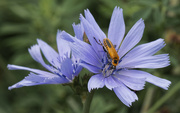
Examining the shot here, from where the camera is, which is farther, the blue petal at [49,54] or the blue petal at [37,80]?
the blue petal at [49,54]

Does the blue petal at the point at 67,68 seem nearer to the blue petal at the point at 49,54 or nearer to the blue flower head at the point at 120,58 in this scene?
the blue flower head at the point at 120,58

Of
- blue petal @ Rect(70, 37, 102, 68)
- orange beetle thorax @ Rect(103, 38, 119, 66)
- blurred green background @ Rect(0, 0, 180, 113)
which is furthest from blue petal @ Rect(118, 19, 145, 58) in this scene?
blurred green background @ Rect(0, 0, 180, 113)

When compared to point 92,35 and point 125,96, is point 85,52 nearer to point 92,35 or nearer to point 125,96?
point 92,35

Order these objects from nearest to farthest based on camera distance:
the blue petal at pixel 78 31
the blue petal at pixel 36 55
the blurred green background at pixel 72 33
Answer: the blue petal at pixel 78 31 < the blue petal at pixel 36 55 < the blurred green background at pixel 72 33

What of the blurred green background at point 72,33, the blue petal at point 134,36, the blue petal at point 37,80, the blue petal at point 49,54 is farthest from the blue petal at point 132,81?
the blurred green background at point 72,33

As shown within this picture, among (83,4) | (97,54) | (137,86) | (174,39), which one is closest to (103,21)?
(83,4)

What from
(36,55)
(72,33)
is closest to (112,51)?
(36,55)
